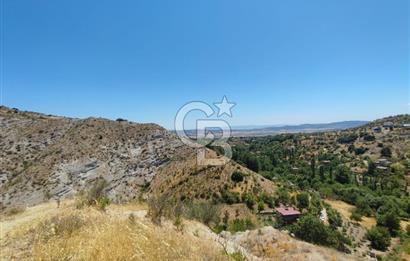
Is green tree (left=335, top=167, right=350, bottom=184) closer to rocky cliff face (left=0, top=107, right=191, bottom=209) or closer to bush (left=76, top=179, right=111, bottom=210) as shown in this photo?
rocky cliff face (left=0, top=107, right=191, bottom=209)

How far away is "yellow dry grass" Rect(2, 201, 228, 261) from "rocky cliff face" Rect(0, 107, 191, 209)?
14035mm

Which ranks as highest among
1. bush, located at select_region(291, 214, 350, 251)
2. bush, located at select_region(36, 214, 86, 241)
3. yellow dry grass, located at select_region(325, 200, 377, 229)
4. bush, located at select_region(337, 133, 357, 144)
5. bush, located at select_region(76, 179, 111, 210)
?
bush, located at select_region(36, 214, 86, 241)

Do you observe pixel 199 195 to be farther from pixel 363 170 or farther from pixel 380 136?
pixel 380 136

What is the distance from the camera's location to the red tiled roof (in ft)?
109

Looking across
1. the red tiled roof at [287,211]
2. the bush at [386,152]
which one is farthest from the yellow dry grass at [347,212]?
the bush at [386,152]

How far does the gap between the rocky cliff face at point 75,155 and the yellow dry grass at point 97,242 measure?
14.0 meters

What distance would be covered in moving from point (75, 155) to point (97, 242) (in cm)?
2528

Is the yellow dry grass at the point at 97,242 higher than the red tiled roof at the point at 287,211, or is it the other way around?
the yellow dry grass at the point at 97,242

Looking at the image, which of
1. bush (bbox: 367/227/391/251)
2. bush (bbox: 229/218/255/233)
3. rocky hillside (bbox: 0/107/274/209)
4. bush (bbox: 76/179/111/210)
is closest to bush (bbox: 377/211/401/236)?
bush (bbox: 367/227/391/251)

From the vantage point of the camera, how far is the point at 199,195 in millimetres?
26453

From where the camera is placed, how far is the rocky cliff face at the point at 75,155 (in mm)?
21728

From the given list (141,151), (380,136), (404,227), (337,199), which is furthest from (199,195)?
(380,136)

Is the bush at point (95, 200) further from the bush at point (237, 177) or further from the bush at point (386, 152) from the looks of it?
the bush at point (386, 152)

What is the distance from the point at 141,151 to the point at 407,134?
300 ft
